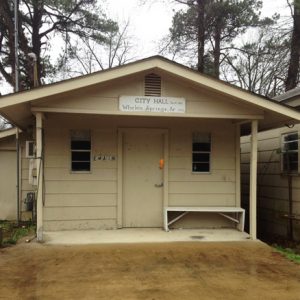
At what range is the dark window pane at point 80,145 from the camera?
852cm

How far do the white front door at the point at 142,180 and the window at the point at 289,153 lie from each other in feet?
9.97

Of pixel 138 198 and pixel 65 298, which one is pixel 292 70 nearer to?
pixel 138 198

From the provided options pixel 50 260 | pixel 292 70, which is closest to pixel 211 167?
pixel 50 260

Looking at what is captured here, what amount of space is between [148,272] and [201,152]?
12.3 ft

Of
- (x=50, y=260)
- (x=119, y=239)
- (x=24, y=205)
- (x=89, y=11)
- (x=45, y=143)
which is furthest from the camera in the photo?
(x=89, y=11)

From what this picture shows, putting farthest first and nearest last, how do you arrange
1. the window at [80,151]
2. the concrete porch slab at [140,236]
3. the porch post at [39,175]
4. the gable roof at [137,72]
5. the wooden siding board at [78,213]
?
the window at [80,151], the wooden siding board at [78,213], the concrete porch slab at [140,236], the porch post at [39,175], the gable roof at [137,72]

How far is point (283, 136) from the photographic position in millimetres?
9805

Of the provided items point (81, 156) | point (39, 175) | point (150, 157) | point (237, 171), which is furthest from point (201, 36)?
point (39, 175)

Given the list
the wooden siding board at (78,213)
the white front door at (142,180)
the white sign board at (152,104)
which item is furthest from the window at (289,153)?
the wooden siding board at (78,213)

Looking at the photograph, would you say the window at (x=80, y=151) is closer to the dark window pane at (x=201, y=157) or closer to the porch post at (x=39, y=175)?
the porch post at (x=39, y=175)

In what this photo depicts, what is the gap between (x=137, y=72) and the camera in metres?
7.30

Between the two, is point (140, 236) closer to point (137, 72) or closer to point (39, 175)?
point (39, 175)

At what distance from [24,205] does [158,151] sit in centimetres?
433

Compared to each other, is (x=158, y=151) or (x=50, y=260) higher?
(x=158, y=151)
